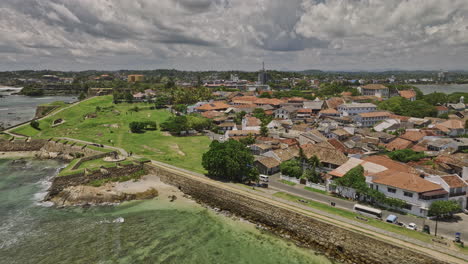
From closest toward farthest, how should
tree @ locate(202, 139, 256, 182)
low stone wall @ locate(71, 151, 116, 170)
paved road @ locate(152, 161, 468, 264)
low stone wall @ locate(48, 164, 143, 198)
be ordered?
paved road @ locate(152, 161, 468, 264)
tree @ locate(202, 139, 256, 182)
low stone wall @ locate(48, 164, 143, 198)
low stone wall @ locate(71, 151, 116, 170)

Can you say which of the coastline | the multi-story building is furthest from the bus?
the multi-story building

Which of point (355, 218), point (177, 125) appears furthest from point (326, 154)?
point (177, 125)

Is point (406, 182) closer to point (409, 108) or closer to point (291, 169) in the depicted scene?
point (291, 169)

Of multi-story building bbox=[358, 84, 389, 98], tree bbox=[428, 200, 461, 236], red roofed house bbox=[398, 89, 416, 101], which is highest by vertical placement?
multi-story building bbox=[358, 84, 389, 98]

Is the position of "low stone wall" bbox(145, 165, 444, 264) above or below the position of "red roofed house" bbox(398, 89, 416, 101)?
below

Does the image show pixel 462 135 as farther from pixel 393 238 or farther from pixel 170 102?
pixel 170 102

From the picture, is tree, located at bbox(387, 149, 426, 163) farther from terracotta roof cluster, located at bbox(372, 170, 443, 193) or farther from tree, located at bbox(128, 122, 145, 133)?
tree, located at bbox(128, 122, 145, 133)

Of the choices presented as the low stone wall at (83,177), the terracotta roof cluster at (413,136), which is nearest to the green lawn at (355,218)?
the low stone wall at (83,177)
